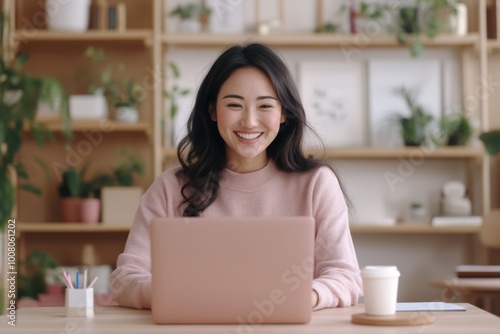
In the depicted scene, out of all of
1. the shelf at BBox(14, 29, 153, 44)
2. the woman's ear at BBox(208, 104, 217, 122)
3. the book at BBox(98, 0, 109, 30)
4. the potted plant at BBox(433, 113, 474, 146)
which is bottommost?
the woman's ear at BBox(208, 104, 217, 122)

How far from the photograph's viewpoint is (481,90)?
15.1 feet

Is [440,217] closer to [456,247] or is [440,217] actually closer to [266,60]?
[456,247]

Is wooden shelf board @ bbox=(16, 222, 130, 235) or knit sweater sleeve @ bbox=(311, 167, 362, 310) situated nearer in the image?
knit sweater sleeve @ bbox=(311, 167, 362, 310)

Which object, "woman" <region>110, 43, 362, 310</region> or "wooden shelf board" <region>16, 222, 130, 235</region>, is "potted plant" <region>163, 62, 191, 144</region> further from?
"woman" <region>110, 43, 362, 310</region>

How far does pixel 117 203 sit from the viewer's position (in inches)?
175

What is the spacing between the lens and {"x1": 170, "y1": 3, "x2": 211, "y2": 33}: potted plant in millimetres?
4516

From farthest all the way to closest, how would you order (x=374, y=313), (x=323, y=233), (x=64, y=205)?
(x=64, y=205) < (x=323, y=233) < (x=374, y=313)

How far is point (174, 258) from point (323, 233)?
0.63 meters

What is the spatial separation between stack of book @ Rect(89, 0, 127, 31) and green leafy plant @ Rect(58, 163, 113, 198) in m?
0.71

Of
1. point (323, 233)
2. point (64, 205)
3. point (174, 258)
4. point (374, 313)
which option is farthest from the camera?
point (64, 205)

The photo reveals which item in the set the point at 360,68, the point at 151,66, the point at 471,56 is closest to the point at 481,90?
the point at 471,56

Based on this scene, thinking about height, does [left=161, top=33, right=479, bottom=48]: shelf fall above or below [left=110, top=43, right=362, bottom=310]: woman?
above

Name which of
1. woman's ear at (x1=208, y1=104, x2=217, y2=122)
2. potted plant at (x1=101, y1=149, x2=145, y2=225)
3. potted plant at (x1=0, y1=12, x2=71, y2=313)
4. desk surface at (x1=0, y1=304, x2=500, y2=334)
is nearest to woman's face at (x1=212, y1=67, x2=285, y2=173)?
woman's ear at (x1=208, y1=104, x2=217, y2=122)

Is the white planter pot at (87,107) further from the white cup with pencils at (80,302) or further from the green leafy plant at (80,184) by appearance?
the white cup with pencils at (80,302)
